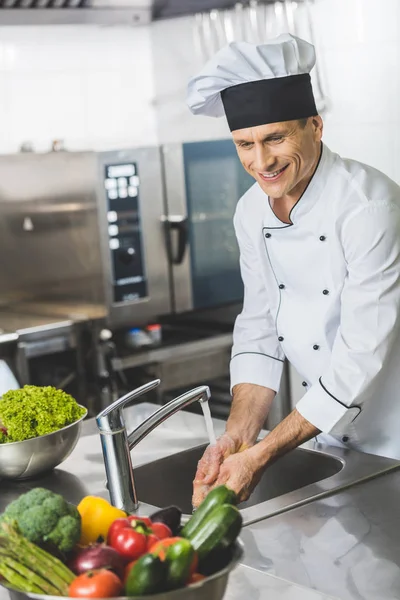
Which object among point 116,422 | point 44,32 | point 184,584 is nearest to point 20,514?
point 184,584

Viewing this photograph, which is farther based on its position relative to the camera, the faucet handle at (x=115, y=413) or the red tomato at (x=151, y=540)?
the faucet handle at (x=115, y=413)

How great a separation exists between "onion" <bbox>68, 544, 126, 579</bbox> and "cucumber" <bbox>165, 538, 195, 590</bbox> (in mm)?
70

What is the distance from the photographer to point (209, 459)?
200cm

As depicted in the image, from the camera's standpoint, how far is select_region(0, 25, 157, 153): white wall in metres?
4.30

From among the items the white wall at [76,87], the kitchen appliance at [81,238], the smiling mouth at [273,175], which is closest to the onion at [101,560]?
the smiling mouth at [273,175]

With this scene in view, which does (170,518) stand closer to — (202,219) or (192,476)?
(192,476)

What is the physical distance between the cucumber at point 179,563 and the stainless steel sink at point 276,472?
941 mm

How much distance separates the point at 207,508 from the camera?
1190 mm

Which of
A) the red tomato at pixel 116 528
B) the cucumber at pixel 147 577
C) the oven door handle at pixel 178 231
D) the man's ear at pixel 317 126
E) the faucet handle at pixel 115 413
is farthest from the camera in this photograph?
the oven door handle at pixel 178 231

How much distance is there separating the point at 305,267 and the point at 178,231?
199 cm

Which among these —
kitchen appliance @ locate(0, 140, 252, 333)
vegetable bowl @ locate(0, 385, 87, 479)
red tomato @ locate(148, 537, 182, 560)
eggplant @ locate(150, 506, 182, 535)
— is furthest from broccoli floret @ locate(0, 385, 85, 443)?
kitchen appliance @ locate(0, 140, 252, 333)

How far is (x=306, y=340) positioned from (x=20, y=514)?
1209mm

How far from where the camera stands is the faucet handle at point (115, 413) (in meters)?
1.75

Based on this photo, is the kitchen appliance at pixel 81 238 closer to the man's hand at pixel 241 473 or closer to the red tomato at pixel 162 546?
the man's hand at pixel 241 473
